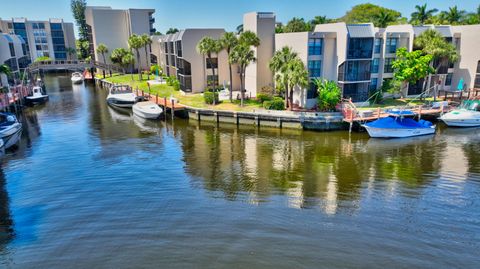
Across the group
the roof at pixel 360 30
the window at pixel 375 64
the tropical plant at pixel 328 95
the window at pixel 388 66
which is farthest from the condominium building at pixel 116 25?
the window at pixel 388 66

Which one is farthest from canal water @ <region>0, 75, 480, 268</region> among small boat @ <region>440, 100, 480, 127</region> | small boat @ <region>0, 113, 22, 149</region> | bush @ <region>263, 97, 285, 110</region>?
bush @ <region>263, 97, 285, 110</region>

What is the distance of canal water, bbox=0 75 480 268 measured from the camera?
55.2 ft

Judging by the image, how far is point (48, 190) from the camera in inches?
935

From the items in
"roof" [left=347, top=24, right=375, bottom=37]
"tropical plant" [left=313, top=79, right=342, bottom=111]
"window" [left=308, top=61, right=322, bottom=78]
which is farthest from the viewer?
"window" [left=308, top=61, right=322, bottom=78]

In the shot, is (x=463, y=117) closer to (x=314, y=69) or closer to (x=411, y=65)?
(x=411, y=65)

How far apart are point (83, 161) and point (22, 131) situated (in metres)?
15.7

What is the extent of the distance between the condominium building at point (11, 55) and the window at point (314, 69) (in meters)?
51.5

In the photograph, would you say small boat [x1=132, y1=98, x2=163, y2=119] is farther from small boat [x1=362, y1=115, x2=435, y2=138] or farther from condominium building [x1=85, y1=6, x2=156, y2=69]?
condominium building [x1=85, y1=6, x2=156, y2=69]

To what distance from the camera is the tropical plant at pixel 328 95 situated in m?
39.8

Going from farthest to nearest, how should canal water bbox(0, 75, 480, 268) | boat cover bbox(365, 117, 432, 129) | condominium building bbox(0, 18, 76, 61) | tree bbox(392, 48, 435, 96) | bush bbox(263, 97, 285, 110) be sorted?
condominium building bbox(0, 18, 76, 61) < tree bbox(392, 48, 435, 96) < bush bbox(263, 97, 285, 110) < boat cover bbox(365, 117, 432, 129) < canal water bbox(0, 75, 480, 268)

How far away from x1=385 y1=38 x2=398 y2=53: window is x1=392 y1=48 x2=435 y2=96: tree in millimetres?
1541

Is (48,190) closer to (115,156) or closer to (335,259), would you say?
(115,156)

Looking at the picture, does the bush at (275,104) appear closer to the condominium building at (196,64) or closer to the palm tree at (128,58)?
the condominium building at (196,64)

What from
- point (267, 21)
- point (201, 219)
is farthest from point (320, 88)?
point (201, 219)
